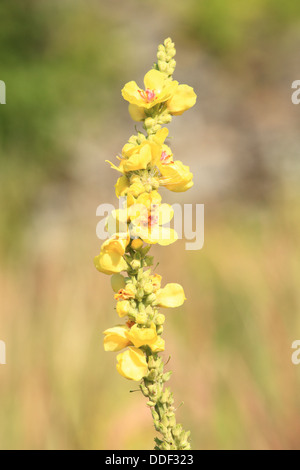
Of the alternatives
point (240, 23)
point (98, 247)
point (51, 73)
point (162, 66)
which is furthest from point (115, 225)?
point (240, 23)

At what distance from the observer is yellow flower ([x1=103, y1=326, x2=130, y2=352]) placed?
389 millimetres

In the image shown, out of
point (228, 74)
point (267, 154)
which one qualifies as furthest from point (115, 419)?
point (228, 74)

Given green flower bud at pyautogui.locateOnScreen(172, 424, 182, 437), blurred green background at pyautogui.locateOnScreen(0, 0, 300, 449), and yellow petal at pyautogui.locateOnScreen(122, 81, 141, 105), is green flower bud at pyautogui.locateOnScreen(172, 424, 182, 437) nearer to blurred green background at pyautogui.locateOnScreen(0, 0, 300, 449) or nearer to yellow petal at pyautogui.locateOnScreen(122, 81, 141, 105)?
yellow petal at pyautogui.locateOnScreen(122, 81, 141, 105)

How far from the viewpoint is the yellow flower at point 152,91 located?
1.33 feet

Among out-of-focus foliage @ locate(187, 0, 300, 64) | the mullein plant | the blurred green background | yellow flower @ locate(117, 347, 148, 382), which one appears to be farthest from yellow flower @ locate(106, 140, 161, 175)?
out-of-focus foliage @ locate(187, 0, 300, 64)

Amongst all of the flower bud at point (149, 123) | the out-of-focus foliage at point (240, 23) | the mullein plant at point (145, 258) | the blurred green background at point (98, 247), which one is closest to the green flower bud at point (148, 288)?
the mullein plant at point (145, 258)

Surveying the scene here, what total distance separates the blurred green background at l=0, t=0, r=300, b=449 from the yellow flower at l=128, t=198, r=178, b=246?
39.1 inches

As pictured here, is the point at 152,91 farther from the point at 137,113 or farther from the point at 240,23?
the point at 240,23

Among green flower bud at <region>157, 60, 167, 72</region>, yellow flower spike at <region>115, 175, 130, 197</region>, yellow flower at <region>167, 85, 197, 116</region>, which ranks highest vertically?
green flower bud at <region>157, 60, 167, 72</region>

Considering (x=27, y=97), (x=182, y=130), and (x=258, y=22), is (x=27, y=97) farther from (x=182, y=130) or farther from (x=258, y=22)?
(x=258, y=22)

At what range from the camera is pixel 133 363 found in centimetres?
38

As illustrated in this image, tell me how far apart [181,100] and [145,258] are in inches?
4.6

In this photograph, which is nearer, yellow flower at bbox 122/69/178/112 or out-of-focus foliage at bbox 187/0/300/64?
yellow flower at bbox 122/69/178/112

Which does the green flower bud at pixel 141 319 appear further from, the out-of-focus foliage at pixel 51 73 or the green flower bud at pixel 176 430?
the out-of-focus foliage at pixel 51 73
